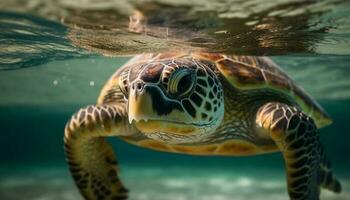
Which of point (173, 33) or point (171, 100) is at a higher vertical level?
point (173, 33)

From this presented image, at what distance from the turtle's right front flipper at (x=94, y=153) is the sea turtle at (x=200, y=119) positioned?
0.6 inches

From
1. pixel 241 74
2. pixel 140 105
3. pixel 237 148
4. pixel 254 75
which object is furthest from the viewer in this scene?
pixel 237 148

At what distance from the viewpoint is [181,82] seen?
4203 mm

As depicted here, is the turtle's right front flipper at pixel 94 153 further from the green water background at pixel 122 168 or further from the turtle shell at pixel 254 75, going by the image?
the green water background at pixel 122 168

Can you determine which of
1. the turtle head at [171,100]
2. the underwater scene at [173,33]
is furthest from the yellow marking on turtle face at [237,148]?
the turtle head at [171,100]

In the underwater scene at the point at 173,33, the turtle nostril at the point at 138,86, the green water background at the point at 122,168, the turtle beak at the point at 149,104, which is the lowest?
the green water background at the point at 122,168

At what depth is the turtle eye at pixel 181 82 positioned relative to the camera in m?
4.07

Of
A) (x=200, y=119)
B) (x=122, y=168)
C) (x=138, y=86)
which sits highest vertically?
(x=138, y=86)

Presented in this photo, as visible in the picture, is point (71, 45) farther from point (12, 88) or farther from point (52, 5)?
point (12, 88)

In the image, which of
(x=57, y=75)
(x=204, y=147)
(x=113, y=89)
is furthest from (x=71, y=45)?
(x=57, y=75)

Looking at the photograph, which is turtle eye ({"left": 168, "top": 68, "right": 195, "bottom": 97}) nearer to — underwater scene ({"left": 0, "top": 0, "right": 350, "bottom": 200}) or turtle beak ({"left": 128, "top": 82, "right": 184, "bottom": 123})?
turtle beak ({"left": 128, "top": 82, "right": 184, "bottom": 123})

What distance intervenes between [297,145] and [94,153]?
309 cm

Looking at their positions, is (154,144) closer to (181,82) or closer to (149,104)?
(181,82)

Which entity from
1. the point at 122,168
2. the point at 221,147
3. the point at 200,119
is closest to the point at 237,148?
the point at 221,147
